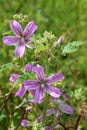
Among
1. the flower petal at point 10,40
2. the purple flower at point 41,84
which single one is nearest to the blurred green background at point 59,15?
the flower petal at point 10,40

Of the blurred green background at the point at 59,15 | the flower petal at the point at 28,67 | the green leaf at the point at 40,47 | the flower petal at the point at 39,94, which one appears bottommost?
the flower petal at the point at 39,94

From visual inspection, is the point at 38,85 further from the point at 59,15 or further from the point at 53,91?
the point at 59,15

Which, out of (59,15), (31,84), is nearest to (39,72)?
(31,84)

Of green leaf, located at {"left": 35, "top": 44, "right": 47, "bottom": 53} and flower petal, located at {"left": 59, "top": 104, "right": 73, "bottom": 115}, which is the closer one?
green leaf, located at {"left": 35, "top": 44, "right": 47, "bottom": 53}

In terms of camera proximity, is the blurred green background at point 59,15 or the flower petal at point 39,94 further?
the blurred green background at point 59,15

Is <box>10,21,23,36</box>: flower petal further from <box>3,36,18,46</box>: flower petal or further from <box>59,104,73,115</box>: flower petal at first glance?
<box>59,104,73,115</box>: flower petal

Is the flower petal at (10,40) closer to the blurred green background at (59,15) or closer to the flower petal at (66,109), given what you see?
the flower petal at (66,109)

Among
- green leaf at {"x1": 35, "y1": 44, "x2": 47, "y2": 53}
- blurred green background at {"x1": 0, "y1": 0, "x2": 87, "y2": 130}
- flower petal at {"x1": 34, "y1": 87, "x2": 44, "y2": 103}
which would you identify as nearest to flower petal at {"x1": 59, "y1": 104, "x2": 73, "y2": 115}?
flower petal at {"x1": 34, "y1": 87, "x2": 44, "y2": 103}
